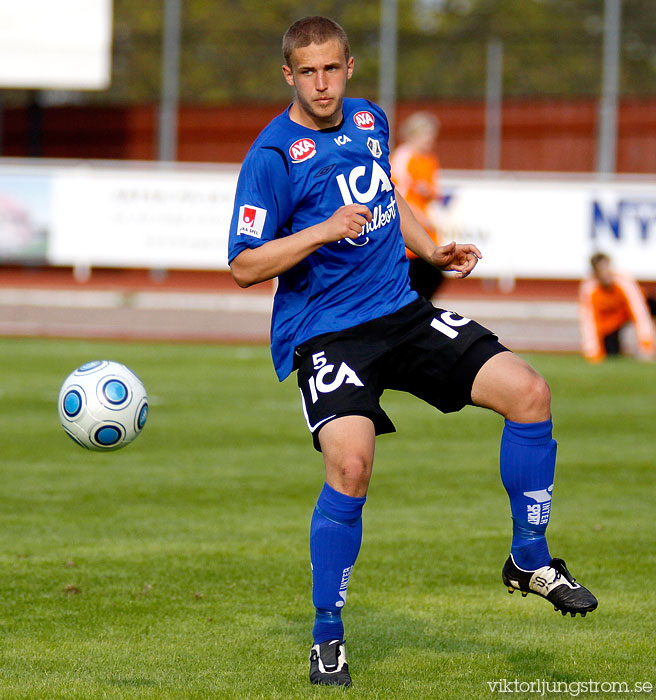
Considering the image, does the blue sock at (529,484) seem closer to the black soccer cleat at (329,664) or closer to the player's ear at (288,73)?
the black soccer cleat at (329,664)

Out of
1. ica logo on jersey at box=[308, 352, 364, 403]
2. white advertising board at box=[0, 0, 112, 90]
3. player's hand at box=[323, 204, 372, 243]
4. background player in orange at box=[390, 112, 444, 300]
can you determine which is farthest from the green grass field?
white advertising board at box=[0, 0, 112, 90]

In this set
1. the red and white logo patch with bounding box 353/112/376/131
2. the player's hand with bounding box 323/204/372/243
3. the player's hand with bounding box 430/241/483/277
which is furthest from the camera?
the player's hand with bounding box 430/241/483/277

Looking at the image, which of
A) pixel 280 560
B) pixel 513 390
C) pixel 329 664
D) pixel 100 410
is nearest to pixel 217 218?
pixel 280 560

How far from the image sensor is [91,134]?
29656 millimetres

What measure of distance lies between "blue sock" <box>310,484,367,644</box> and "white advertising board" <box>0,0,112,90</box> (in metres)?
22.6

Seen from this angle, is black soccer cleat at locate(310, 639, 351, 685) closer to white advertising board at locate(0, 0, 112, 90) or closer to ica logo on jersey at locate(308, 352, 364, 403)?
ica logo on jersey at locate(308, 352, 364, 403)

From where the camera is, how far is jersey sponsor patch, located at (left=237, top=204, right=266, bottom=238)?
177 inches

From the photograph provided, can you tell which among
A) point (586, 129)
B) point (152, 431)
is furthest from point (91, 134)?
point (152, 431)

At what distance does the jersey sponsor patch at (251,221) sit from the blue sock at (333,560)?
36.6 inches

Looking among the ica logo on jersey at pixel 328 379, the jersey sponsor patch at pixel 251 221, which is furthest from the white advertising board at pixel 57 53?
the ica logo on jersey at pixel 328 379

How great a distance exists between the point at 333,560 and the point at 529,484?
76cm

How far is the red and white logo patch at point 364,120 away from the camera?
15.7 ft

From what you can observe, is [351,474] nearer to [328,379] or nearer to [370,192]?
[328,379]

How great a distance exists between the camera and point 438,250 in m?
4.98
